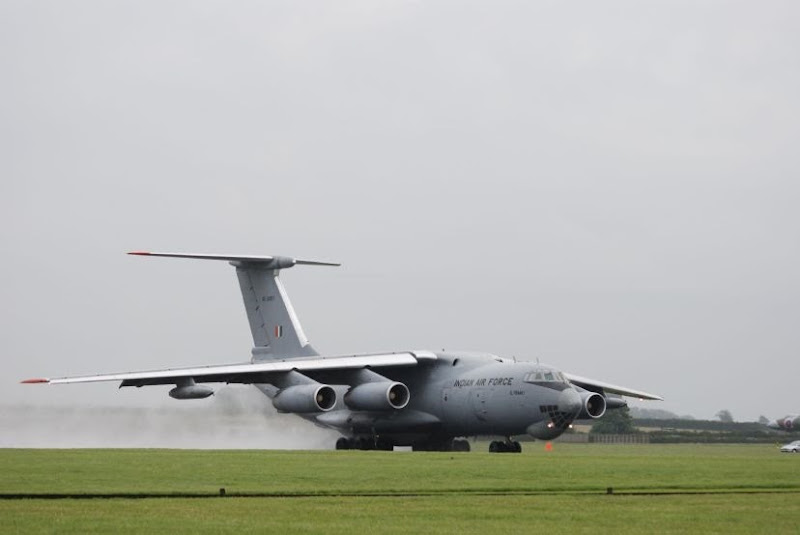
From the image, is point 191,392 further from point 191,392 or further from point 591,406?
point 591,406

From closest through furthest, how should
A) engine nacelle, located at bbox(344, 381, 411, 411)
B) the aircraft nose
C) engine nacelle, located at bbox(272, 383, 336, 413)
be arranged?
the aircraft nose, engine nacelle, located at bbox(272, 383, 336, 413), engine nacelle, located at bbox(344, 381, 411, 411)

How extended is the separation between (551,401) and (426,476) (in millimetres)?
14703

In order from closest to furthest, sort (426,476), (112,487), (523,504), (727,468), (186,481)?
1. (523,504)
2. (112,487)
3. (186,481)
4. (426,476)
5. (727,468)

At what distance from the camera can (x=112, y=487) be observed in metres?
15.4

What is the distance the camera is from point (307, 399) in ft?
112

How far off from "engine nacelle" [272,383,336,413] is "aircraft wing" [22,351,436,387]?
867mm

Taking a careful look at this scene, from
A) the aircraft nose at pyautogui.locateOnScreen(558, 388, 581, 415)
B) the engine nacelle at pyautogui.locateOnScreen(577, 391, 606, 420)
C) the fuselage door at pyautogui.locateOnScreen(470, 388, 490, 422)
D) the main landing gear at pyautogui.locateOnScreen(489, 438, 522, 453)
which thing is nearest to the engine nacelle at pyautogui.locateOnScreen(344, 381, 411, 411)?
the fuselage door at pyautogui.locateOnScreen(470, 388, 490, 422)

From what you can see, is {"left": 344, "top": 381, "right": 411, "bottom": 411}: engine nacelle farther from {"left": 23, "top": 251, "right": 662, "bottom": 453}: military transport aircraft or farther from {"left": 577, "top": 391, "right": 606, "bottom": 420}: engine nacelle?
{"left": 577, "top": 391, "right": 606, "bottom": 420}: engine nacelle

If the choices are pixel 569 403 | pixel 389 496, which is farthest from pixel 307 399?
pixel 389 496

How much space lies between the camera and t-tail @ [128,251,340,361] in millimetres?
41094

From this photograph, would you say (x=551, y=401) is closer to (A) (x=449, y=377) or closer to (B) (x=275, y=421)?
(A) (x=449, y=377)

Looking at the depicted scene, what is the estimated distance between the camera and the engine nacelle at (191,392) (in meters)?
34.8

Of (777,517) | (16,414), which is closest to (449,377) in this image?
(16,414)

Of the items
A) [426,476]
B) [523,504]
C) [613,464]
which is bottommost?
[523,504]
